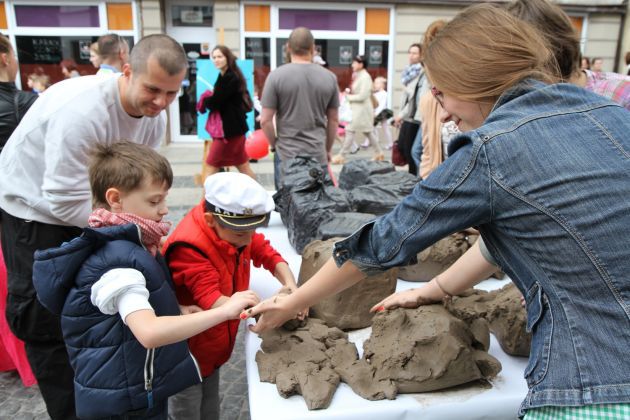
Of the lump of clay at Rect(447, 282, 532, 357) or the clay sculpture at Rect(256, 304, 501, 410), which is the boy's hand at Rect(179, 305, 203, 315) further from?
the lump of clay at Rect(447, 282, 532, 357)

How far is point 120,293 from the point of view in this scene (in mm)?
1294

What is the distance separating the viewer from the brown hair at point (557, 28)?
180 cm

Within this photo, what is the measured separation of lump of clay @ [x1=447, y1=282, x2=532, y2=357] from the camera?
156 cm

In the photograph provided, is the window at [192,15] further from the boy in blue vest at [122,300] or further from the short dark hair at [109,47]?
the boy in blue vest at [122,300]

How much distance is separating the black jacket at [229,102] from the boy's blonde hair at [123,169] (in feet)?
12.2

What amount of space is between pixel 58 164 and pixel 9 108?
1.26 metres

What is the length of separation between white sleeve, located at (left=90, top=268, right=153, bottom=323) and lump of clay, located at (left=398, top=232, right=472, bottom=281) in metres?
1.09

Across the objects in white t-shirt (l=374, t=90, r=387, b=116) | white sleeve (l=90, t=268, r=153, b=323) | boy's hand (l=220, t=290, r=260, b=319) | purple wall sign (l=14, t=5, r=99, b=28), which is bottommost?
white t-shirt (l=374, t=90, r=387, b=116)

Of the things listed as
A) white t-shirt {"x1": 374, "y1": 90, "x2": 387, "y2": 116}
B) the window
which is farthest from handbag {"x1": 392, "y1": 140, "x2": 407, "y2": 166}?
the window

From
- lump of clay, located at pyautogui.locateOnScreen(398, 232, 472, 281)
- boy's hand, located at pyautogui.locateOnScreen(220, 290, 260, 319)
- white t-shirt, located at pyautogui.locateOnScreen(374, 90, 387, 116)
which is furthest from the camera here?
white t-shirt, located at pyautogui.locateOnScreen(374, 90, 387, 116)

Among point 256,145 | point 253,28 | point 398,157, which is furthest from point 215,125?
point 253,28

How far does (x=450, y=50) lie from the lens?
106 centimetres

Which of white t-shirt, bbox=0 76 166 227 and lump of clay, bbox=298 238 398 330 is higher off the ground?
white t-shirt, bbox=0 76 166 227

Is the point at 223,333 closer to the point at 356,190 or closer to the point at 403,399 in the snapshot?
Result: the point at 403,399
